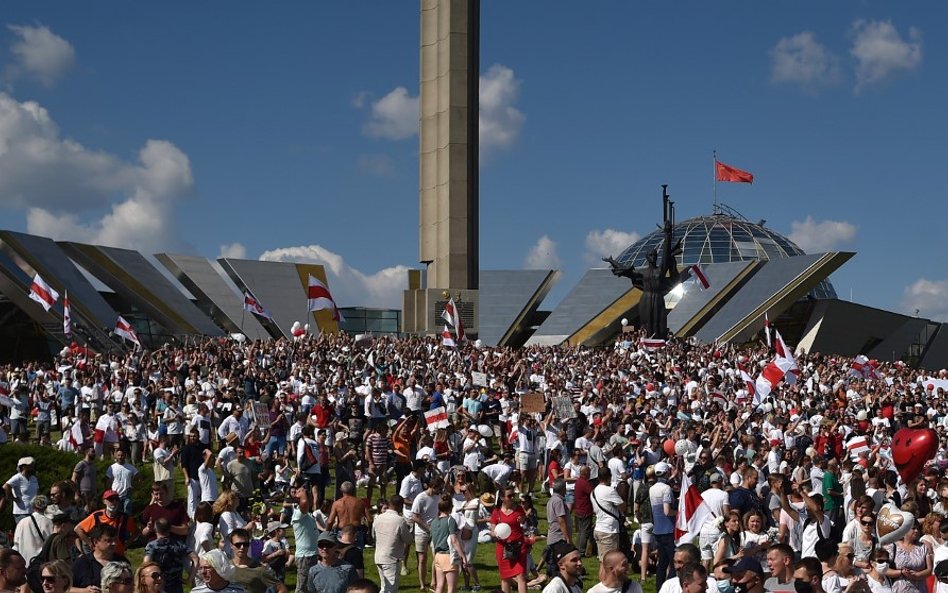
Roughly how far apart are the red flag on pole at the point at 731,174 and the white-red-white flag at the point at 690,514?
48453 millimetres

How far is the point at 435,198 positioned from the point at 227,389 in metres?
32.2

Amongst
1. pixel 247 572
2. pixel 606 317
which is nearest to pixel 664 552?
pixel 247 572

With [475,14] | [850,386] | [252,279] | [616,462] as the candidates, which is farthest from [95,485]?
[475,14]

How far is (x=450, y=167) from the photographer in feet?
166

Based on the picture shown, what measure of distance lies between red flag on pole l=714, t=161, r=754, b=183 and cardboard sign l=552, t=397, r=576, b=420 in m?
40.5

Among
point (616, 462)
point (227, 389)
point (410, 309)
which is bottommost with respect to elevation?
point (616, 462)

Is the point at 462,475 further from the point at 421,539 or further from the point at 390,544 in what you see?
the point at 390,544

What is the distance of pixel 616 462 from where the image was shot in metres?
13.8

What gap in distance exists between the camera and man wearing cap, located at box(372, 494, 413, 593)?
10.2 metres

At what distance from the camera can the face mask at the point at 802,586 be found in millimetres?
6793

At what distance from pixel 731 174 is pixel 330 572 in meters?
53.0

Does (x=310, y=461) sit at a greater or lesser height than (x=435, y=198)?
lesser

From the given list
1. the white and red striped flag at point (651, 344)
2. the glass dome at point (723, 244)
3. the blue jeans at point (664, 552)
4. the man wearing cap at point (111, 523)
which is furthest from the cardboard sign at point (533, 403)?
the glass dome at point (723, 244)

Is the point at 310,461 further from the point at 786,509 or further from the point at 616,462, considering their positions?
the point at 786,509
